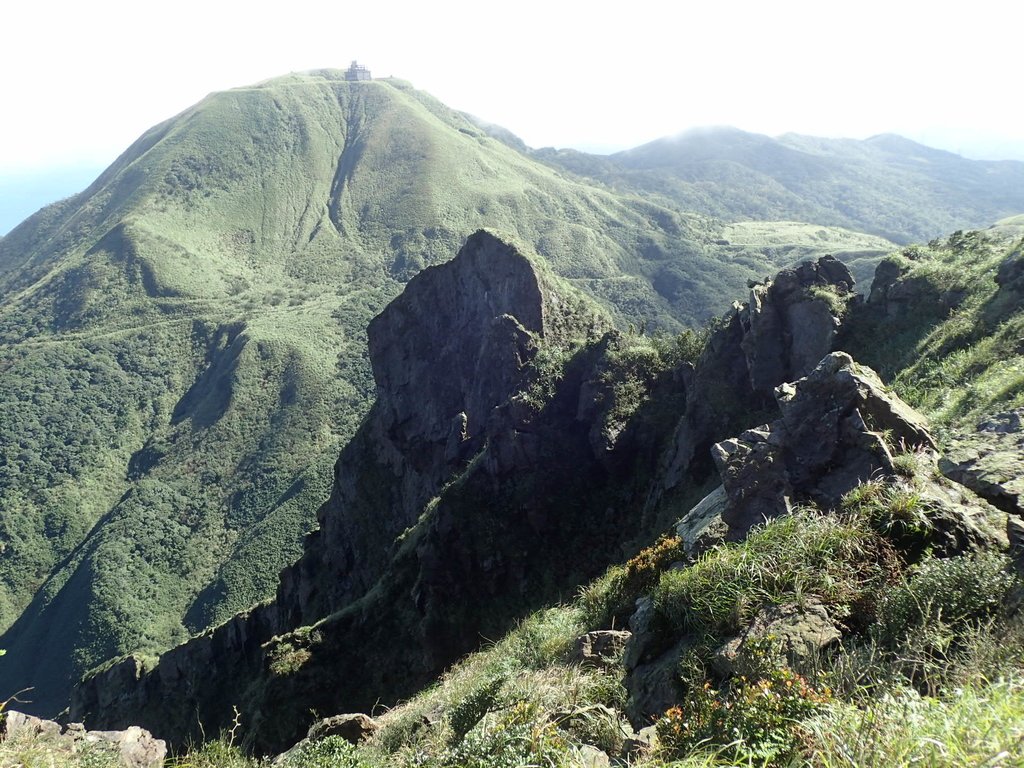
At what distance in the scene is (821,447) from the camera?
10875mm

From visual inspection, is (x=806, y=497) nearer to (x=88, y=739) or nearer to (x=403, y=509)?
(x=88, y=739)

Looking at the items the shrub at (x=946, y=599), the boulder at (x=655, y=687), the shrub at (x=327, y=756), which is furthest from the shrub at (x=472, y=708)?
the shrub at (x=946, y=599)

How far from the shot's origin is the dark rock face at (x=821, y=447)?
9953 mm

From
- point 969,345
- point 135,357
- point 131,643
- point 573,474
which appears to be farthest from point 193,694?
point 135,357

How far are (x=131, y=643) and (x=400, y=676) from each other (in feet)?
320

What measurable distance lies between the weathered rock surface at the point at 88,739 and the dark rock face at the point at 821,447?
35.8 feet

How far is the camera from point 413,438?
51.8 m

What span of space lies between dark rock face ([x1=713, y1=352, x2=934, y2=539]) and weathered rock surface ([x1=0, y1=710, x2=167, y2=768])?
1091cm

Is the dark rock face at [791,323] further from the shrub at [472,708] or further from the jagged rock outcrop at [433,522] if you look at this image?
the shrub at [472,708]

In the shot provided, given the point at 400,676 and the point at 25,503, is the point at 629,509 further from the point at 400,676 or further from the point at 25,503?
the point at 25,503

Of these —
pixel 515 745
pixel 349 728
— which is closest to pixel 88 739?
pixel 349 728

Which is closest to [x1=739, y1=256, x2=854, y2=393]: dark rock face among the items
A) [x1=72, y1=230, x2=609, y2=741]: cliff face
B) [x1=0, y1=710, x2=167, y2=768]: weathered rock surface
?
[x1=72, y1=230, x2=609, y2=741]: cliff face

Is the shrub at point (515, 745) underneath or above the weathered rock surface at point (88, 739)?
above

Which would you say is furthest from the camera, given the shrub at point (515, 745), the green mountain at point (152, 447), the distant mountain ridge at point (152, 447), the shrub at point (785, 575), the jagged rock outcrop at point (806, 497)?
the green mountain at point (152, 447)
